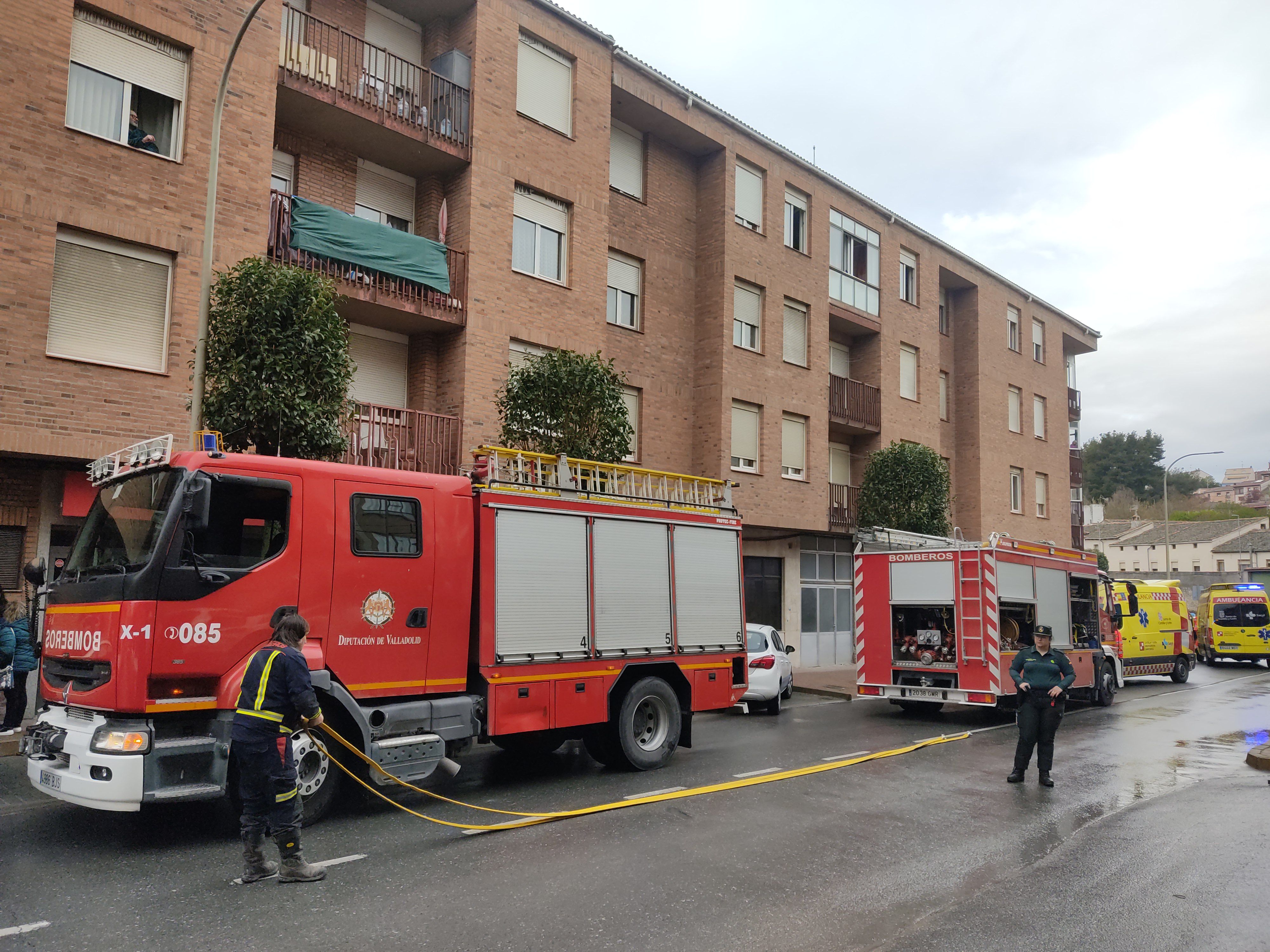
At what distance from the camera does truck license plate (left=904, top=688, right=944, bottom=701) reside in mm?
14172

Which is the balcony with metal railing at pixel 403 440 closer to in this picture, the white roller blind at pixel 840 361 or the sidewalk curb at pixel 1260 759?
the sidewalk curb at pixel 1260 759

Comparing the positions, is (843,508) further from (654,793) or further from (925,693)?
(654,793)

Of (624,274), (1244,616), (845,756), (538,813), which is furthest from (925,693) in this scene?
(1244,616)

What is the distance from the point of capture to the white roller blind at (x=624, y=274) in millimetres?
20219

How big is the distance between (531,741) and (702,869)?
12.6 feet

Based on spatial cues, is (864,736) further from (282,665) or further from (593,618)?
(282,665)

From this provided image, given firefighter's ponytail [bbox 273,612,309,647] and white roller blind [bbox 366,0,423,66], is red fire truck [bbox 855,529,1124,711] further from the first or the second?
white roller blind [bbox 366,0,423,66]

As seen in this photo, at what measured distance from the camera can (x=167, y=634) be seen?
21.5 feet

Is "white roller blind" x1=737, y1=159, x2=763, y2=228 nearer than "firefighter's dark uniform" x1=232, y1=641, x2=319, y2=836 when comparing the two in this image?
No

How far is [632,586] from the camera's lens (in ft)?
32.0

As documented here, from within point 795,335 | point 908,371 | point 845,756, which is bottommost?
point 845,756

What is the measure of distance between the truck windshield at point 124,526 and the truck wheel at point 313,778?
1761 mm

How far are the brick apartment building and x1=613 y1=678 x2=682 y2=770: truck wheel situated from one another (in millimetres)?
6414

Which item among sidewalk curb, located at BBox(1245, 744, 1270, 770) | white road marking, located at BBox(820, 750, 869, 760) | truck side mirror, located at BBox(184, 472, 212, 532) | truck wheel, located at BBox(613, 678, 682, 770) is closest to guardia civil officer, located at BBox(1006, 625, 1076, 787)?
white road marking, located at BBox(820, 750, 869, 760)
